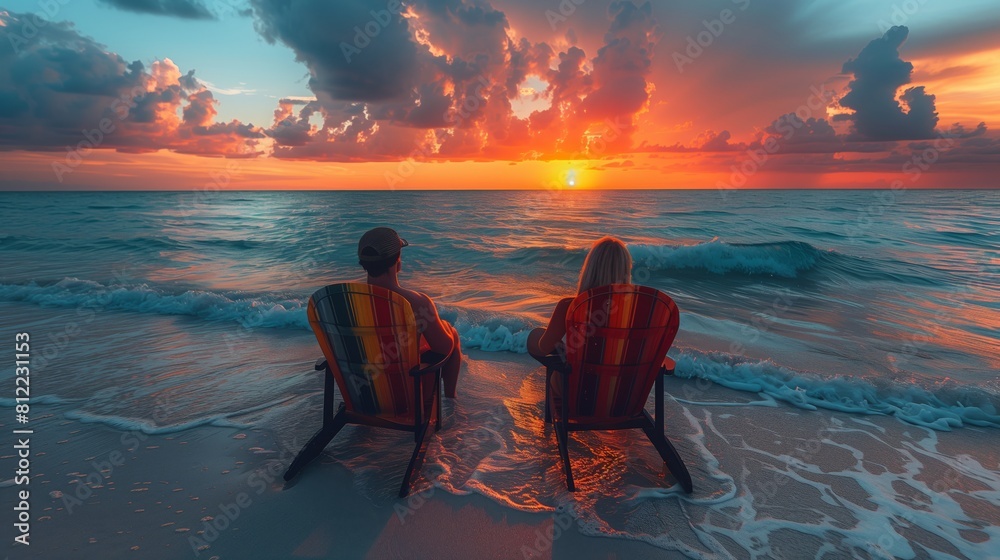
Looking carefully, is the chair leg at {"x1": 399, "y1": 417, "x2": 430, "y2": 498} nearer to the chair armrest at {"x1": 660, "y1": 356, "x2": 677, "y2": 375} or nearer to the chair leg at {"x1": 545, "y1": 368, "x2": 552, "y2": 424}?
the chair leg at {"x1": 545, "y1": 368, "x2": 552, "y2": 424}

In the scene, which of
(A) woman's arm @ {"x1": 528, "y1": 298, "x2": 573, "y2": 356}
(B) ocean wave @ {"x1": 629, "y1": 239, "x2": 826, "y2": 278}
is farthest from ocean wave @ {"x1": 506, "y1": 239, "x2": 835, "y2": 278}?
(A) woman's arm @ {"x1": 528, "y1": 298, "x2": 573, "y2": 356}

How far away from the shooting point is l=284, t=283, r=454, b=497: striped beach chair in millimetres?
3098

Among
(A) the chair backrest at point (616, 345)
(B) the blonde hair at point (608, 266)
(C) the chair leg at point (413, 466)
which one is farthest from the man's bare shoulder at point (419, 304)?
(B) the blonde hair at point (608, 266)

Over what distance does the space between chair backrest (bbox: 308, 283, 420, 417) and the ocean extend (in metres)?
0.70

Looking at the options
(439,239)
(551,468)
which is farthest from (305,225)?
(551,468)

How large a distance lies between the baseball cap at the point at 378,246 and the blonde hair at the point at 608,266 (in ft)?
4.99

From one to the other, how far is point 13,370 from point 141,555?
4.71m

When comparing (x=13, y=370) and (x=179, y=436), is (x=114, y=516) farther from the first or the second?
(x=13, y=370)

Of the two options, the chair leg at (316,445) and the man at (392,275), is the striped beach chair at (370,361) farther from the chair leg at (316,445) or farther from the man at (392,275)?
the man at (392,275)

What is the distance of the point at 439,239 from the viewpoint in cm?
2027

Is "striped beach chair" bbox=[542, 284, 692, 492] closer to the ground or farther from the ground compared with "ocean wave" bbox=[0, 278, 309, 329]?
farther from the ground

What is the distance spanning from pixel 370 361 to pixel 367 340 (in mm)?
162

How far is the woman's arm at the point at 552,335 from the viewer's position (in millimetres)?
3500

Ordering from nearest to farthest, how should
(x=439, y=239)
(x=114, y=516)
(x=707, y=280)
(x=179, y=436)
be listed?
(x=114, y=516)
(x=179, y=436)
(x=707, y=280)
(x=439, y=239)
